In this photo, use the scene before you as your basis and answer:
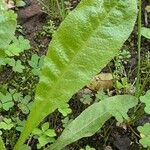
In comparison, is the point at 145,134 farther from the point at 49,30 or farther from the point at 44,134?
the point at 49,30

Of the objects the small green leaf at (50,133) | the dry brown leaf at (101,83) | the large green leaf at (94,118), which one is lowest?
the dry brown leaf at (101,83)

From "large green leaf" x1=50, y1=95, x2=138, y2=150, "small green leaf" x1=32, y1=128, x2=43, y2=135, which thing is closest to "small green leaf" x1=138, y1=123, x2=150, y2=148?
"large green leaf" x1=50, y1=95, x2=138, y2=150

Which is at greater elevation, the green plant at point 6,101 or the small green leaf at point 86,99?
the green plant at point 6,101

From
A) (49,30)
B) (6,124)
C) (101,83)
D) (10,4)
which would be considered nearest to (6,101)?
(6,124)

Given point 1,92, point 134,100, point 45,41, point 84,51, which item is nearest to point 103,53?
point 84,51

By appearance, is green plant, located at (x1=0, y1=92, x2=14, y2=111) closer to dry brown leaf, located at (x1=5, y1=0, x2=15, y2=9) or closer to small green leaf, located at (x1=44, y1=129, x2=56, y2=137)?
small green leaf, located at (x1=44, y1=129, x2=56, y2=137)

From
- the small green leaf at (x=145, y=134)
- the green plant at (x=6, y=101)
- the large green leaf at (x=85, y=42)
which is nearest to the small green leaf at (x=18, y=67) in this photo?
the green plant at (x=6, y=101)

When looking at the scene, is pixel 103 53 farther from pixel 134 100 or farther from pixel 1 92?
pixel 1 92

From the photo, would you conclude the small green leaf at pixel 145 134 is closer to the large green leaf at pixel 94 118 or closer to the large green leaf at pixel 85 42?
the large green leaf at pixel 94 118
